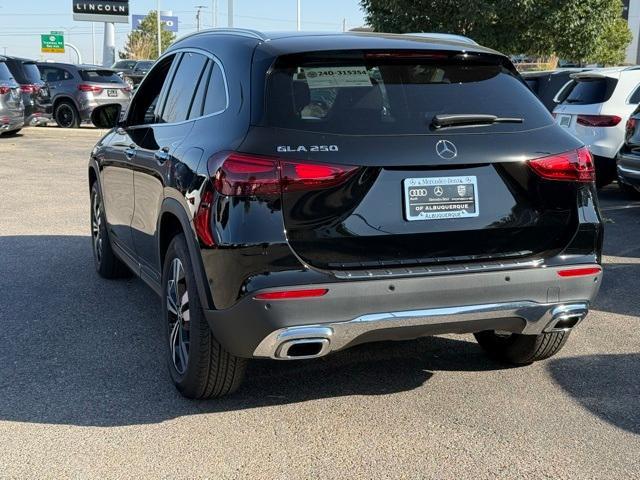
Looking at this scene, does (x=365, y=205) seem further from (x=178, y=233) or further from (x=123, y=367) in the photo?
(x=123, y=367)

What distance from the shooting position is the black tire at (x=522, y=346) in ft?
14.8

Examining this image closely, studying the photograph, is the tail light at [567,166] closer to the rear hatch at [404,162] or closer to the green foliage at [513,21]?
the rear hatch at [404,162]

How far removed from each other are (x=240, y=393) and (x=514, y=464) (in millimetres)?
1427

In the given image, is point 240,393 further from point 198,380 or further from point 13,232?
point 13,232

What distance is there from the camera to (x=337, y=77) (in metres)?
3.82

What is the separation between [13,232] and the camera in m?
8.59

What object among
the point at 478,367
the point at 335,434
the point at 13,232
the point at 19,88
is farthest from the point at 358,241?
the point at 19,88

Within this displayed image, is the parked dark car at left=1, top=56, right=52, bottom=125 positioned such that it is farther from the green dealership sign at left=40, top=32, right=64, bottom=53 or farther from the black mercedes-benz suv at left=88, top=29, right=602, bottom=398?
the green dealership sign at left=40, top=32, right=64, bottom=53

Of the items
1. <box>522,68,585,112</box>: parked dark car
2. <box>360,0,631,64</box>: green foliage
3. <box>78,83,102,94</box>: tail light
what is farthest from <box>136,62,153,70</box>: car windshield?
<box>522,68,585,112</box>: parked dark car

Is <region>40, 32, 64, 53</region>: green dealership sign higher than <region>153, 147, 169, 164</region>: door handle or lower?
lower

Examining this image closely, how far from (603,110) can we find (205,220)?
28.1ft

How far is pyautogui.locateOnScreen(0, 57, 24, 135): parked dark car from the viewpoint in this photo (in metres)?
18.0

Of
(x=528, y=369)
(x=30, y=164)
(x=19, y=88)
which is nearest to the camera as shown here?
(x=528, y=369)

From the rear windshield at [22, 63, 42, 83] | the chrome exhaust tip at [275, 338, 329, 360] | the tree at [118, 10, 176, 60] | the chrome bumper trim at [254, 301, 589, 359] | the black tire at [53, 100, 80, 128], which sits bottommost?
the tree at [118, 10, 176, 60]
